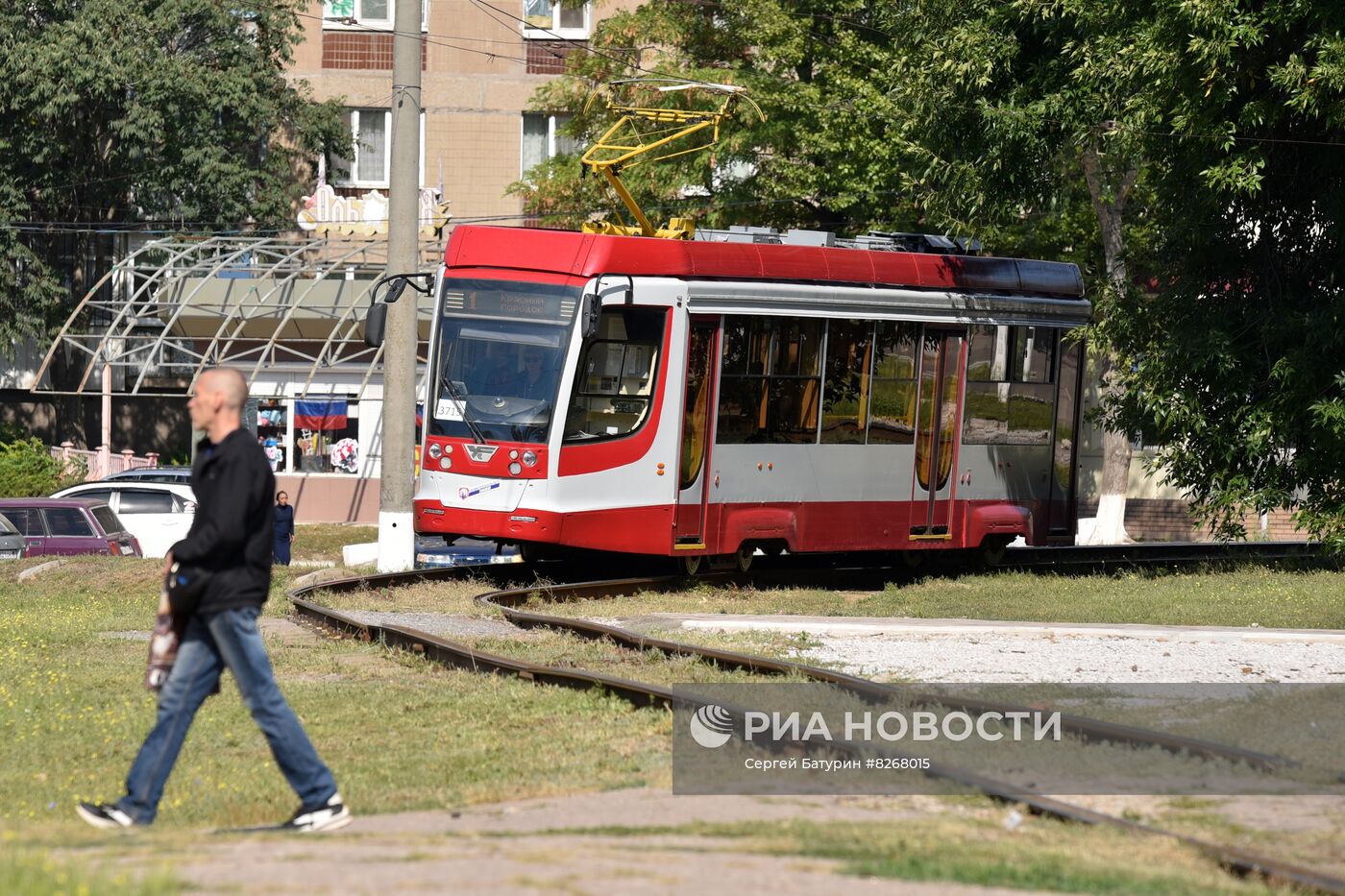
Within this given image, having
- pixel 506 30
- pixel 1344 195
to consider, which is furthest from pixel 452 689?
pixel 506 30

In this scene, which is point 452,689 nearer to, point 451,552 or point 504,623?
point 504,623

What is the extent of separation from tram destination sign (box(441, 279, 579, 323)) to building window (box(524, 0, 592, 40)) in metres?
27.8

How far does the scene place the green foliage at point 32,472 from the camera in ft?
119

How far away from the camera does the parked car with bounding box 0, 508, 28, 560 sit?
2336 centimetres

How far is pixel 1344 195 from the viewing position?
64.5 ft

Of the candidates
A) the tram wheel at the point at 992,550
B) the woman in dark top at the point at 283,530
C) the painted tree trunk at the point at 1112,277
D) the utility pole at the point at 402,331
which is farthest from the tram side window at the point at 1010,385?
the woman in dark top at the point at 283,530

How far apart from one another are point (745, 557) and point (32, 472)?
75.2ft

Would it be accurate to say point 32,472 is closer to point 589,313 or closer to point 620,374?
point 620,374

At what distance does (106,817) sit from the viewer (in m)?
7.03

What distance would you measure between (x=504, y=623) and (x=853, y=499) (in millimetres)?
5381

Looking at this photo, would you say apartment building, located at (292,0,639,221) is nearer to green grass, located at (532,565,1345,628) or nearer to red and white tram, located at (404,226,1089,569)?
red and white tram, located at (404,226,1089,569)

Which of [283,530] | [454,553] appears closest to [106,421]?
[283,530]

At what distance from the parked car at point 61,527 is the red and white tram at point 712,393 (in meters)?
8.28

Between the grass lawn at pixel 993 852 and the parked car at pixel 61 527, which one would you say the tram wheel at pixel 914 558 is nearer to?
the parked car at pixel 61 527
